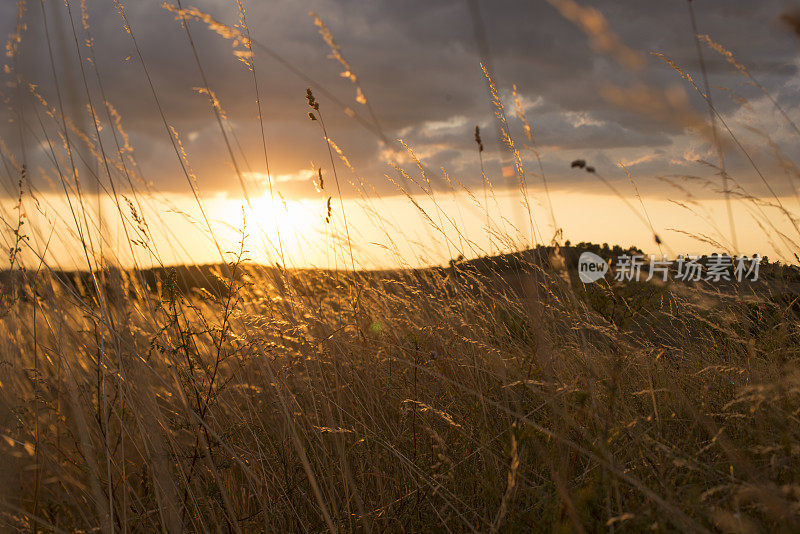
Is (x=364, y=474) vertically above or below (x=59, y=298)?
below

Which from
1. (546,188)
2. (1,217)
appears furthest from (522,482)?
(1,217)

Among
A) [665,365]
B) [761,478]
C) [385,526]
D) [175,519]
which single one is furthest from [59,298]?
[665,365]

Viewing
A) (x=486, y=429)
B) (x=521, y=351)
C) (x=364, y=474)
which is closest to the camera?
(x=364, y=474)

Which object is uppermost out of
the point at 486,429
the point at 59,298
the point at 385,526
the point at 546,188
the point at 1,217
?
the point at 1,217

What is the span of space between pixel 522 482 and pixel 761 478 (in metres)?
0.59

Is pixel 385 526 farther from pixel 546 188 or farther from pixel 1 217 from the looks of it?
pixel 1 217

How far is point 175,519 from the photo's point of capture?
52.2 inches

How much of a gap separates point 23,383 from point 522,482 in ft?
6.43

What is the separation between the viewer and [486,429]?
1733 mm

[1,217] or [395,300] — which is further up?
[1,217]

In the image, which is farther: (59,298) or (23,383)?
(59,298)

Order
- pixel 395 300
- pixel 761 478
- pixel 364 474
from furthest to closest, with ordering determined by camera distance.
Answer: pixel 395 300, pixel 364 474, pixel 761 478

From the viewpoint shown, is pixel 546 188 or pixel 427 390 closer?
pixel 427 390

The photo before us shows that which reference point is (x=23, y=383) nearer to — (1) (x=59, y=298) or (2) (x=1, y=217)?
(1) (x=59, y=298)
